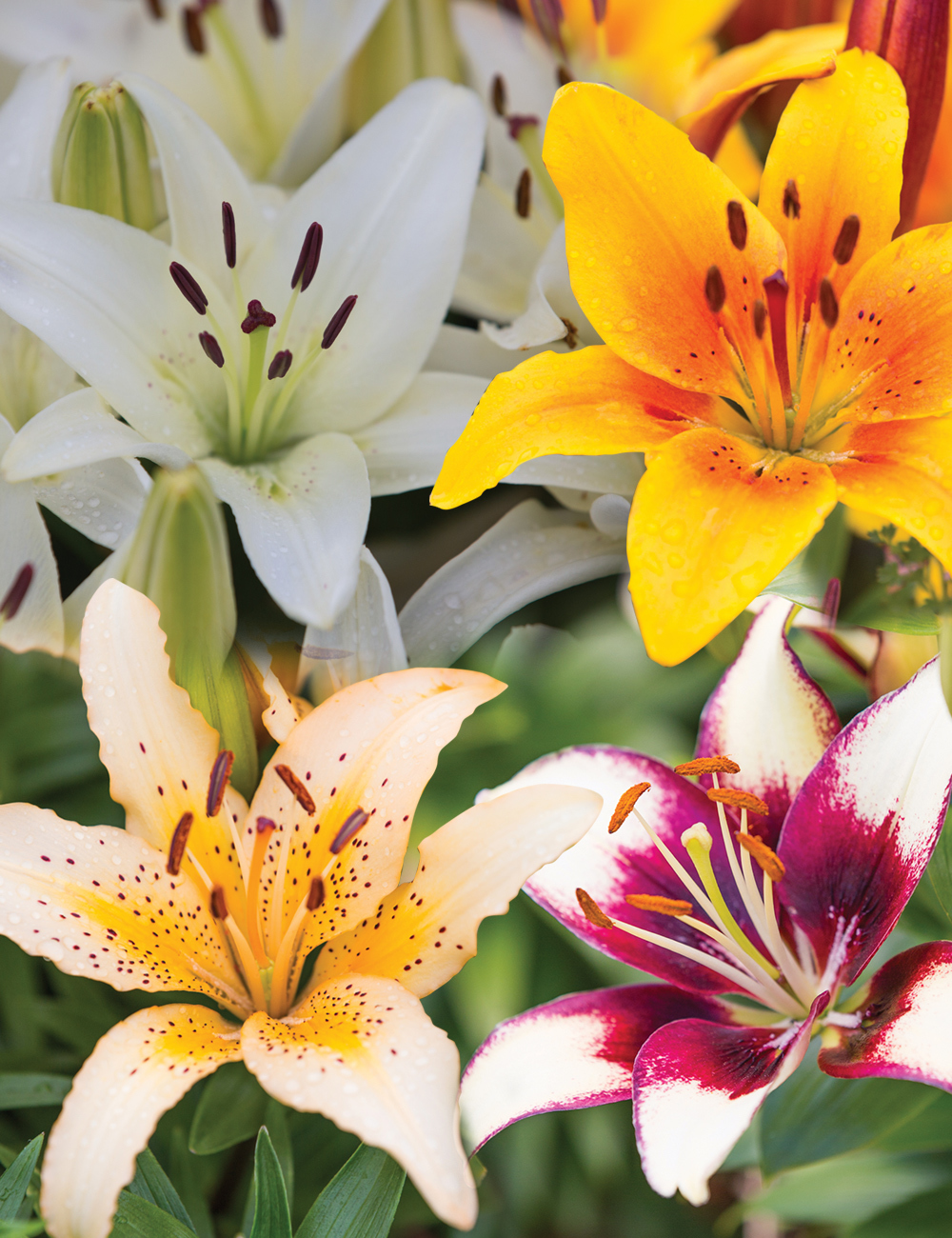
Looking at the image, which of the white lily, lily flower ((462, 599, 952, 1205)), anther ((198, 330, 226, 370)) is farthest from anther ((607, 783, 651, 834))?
the white lily

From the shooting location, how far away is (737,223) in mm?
379

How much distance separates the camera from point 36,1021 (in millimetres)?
462

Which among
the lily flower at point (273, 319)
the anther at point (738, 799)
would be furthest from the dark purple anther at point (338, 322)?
the anther at point (738, 799)

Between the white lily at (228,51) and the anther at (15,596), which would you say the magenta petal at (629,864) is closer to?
the anther at (15,596)

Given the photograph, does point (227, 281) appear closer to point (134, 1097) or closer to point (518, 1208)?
point (134, 1097)

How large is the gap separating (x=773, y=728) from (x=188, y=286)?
262 mm

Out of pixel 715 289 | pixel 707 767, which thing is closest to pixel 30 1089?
pixel 707 767

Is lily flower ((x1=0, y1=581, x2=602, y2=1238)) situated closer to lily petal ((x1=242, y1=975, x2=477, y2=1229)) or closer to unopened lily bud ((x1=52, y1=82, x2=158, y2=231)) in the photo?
lily petal ((x1=242, y1=975, x2=477, y2=1229))

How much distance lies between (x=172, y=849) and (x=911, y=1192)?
391 mm

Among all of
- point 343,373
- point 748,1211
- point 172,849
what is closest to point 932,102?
point 343,373

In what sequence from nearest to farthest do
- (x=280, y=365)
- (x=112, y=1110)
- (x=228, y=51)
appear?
(x=112, y=1110), (x=280, y=365), (x=228, y=51)

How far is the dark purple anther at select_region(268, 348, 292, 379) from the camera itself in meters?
0.41

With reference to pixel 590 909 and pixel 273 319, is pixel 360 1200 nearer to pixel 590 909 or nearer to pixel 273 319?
pixel 590 909

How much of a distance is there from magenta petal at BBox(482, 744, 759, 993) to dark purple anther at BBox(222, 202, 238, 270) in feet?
0.73
